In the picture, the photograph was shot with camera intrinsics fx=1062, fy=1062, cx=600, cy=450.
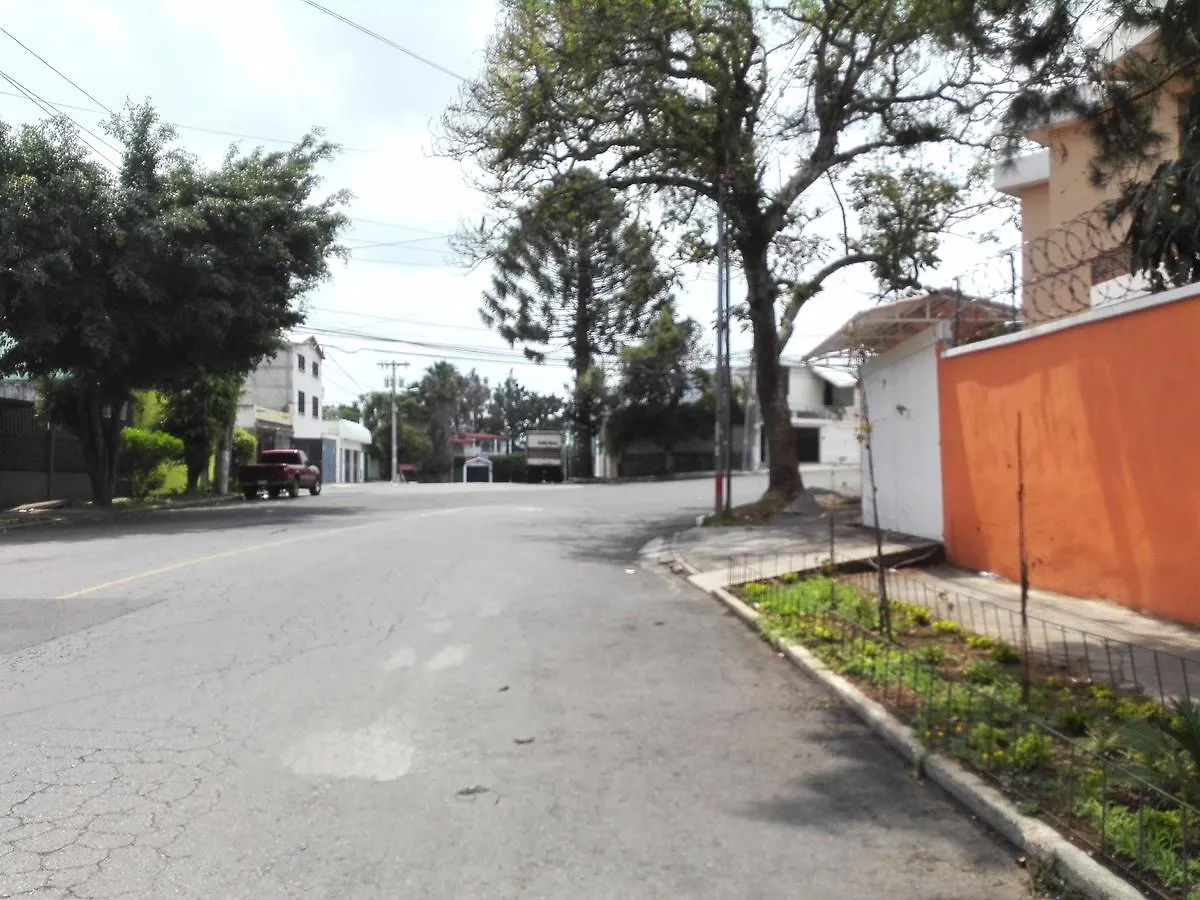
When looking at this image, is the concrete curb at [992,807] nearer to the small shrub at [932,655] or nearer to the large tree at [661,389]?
the small shrub at [932,655]

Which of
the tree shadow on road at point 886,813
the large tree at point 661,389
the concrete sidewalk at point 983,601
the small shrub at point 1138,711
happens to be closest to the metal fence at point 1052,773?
the tree shadow on road at point 886,813

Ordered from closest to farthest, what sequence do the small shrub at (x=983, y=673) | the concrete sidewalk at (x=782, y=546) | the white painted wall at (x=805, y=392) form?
1. the small shrub at (x=983, y=673)
2. the concrete sidewalk at (x=782, y=546)
3. the white painted wall at (x=805, y=392)

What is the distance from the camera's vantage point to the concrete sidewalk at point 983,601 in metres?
7.41

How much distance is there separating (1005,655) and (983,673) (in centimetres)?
71

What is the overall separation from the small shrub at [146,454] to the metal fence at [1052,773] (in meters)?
29.2

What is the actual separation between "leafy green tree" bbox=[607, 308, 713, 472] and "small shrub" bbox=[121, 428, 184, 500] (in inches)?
902

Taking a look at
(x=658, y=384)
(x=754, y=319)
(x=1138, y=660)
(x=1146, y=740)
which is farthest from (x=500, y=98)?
(x=658, y=384)

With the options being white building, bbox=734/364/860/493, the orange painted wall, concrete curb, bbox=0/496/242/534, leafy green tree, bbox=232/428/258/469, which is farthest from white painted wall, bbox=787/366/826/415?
the orange painted wall

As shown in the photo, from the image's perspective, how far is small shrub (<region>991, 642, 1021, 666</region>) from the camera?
7.72 meters

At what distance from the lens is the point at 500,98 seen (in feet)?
63.5

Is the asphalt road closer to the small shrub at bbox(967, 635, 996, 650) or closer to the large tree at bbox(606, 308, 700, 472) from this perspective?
the small shrub at bbox(967, 635, 996, 650)

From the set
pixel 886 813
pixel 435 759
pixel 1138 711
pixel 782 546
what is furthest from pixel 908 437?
pixel 435 759

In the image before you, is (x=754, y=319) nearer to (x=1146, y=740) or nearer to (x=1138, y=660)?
(x=1138, y=660)

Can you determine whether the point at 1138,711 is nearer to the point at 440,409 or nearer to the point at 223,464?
the point at 223,464
